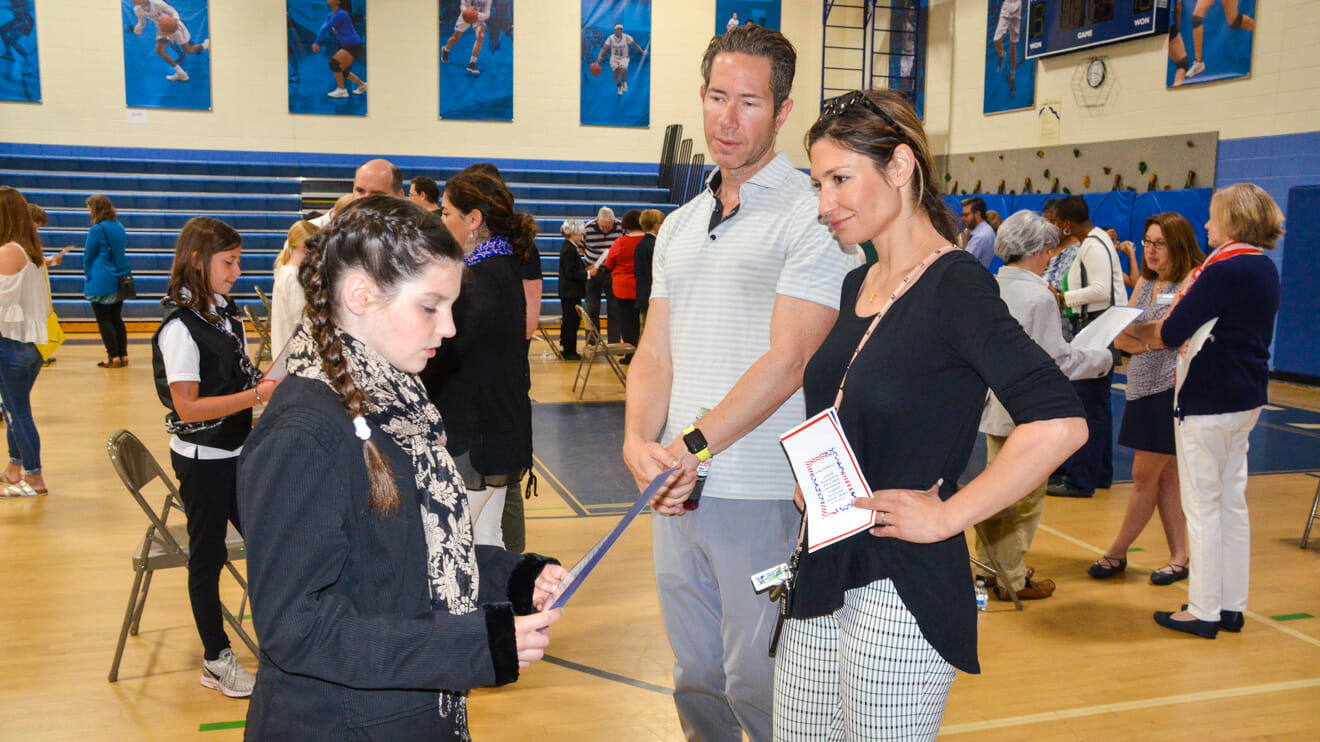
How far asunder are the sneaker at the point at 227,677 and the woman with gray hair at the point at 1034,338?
3.00 metres

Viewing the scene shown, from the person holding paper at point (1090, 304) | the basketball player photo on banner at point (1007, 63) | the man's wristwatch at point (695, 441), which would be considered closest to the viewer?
the man's wristwatch at point (695, 441)

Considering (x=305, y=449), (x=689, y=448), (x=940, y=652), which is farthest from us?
(x=689, y=448)

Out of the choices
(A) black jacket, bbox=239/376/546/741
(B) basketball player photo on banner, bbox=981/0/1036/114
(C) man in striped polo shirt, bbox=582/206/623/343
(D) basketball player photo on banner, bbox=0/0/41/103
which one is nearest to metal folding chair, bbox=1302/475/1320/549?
(A) black jacket, bbox=239/376/546/741

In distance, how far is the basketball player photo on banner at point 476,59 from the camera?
1692 centimetres

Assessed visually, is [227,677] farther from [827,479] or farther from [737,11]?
[737,11]

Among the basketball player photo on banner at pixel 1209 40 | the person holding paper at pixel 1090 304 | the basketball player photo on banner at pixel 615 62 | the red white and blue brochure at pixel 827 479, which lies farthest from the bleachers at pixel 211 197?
the red white and blue brochure at pixel 827 479

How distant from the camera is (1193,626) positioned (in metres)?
4.02

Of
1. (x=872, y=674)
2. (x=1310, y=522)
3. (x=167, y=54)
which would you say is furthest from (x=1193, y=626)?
(x=167, y=54)

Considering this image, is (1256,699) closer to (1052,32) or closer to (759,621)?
(759,621)

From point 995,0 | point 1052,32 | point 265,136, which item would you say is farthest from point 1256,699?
point 265,136

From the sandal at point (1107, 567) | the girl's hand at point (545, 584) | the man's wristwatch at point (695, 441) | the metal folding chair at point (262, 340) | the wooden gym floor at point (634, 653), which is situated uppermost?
the man's wristwatch at point (695, 441)

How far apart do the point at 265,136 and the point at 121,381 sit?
8278 millimetres

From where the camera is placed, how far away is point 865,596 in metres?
1.68

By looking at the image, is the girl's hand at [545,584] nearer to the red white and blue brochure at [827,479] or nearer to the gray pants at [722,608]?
the red white and blue brochure at [827,479]
